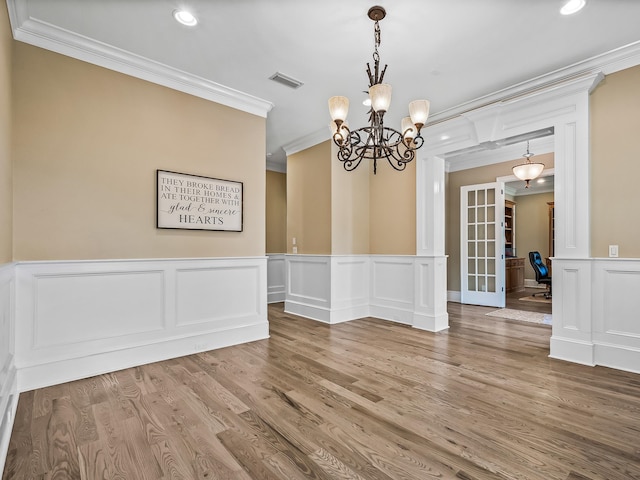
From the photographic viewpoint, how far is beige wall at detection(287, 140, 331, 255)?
4.96 m

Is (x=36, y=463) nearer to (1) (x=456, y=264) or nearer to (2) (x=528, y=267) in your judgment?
(1) (x=456, y=264)

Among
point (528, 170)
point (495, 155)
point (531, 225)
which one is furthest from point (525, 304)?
point (531, 225)

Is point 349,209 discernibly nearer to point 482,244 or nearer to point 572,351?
point 482,244

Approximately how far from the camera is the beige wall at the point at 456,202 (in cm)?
640

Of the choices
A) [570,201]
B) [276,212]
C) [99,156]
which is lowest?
[570,201]

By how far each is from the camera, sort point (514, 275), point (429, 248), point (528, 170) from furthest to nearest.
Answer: point (514, 275) → point (528, 170) → point (429, 248)

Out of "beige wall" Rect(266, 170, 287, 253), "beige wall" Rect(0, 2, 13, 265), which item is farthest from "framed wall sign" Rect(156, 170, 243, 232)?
"beige wall" Rect(266, 170, 287, 253)

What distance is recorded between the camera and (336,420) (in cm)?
207

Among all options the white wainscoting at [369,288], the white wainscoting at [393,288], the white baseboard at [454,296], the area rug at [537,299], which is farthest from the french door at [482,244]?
the white wainscoting at [393,288]

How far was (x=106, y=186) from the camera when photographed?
2920 mm

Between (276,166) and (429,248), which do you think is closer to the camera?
(429,248)

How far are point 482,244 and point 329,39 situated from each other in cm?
507

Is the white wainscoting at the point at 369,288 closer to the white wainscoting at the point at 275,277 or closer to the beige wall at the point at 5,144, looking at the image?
the white wainscoting at the point at 275,277

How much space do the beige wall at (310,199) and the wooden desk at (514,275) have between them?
17.0 ft
